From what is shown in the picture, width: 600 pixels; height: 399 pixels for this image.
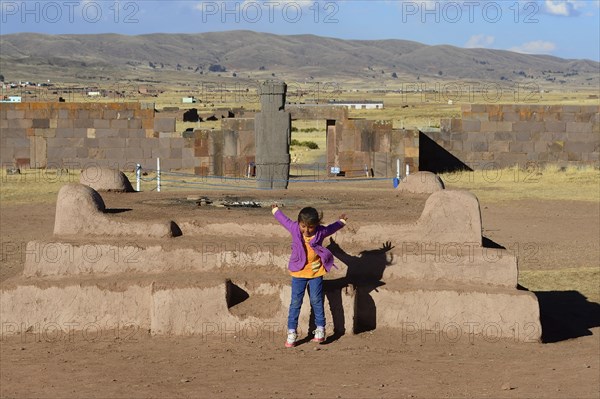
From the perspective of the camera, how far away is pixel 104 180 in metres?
11.9

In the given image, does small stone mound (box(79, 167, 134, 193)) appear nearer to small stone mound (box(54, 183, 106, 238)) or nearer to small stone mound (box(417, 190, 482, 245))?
small stone mound (box(54, 183, 106, 238))

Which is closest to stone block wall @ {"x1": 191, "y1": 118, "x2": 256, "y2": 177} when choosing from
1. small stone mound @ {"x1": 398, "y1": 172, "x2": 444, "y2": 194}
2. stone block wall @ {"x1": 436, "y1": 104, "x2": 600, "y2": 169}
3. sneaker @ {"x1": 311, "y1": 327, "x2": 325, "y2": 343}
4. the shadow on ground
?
stone block wall @ {"x1": 436, "y1": 104, "x2": 600, "y2": 169}

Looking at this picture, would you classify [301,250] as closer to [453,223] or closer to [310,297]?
[310,297]

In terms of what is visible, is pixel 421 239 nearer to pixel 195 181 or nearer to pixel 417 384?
pixel 417 384

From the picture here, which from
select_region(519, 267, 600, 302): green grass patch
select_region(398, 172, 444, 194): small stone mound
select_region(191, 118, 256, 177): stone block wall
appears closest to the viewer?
select_region(398, 172, 444, 194): small stone mound

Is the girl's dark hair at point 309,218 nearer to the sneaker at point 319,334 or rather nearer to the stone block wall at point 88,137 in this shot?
the sneaker at point 319,334

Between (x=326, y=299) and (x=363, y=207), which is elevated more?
(x=363, y=207)

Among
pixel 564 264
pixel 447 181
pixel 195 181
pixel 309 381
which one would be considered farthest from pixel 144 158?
pixel 309 381

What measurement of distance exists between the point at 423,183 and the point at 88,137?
52.9 ft

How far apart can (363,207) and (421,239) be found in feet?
6.19

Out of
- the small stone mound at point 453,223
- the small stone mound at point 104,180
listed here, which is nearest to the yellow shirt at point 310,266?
the small stone mound at point 453,223

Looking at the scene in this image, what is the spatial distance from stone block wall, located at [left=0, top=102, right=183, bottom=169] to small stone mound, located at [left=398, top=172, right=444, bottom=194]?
47.1ft

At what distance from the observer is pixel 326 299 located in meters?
8.67

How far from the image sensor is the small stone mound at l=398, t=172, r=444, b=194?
1207 centimetres
